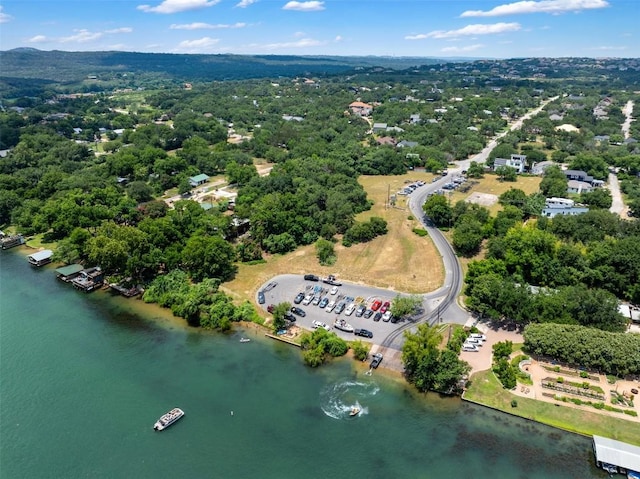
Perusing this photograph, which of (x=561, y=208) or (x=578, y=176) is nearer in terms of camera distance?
(x=561, y=208)

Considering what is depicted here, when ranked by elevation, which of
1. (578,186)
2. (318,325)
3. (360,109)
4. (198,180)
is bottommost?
(318,325)

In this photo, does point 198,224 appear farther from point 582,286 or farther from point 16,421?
point 582,286

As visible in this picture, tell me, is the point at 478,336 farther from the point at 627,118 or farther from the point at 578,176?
the point at 627,118

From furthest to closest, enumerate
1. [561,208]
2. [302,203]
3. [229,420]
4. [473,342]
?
1. [561,208]
2. [302,203]
3. [473,342]
4. [229,420]

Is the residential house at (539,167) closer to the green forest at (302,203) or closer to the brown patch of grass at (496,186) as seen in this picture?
the green forest at (302,203)

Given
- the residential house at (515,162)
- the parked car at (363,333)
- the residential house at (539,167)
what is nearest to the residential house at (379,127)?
the residential house at (515,162)

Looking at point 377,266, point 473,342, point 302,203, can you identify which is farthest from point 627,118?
point 473,342
